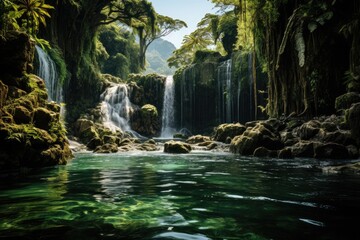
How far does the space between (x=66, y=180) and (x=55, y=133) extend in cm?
379

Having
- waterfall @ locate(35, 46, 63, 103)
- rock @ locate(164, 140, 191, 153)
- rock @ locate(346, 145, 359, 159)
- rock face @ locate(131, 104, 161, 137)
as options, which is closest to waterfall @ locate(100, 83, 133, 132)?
rock face @ locate(131, 104, 161, 137)

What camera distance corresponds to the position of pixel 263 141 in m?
13.6

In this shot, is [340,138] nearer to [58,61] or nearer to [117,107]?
[58,61]

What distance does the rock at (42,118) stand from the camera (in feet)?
31.3

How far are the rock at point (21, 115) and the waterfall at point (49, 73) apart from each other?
14.6 m

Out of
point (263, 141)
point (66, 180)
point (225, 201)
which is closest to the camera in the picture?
point (225, 201)

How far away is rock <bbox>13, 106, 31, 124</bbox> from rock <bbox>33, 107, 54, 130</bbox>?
0.65 m

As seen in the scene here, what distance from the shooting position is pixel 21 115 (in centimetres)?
867

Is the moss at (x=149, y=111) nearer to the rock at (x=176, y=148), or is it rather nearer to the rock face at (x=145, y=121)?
the rock face at (x=145, y=121)

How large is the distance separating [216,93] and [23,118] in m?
25.1

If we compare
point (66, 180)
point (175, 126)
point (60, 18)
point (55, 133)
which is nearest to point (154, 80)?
point (175, 126)

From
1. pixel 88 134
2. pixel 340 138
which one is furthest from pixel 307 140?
pixel 88 134

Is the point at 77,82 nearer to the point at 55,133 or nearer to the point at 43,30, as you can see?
the point at 43,30

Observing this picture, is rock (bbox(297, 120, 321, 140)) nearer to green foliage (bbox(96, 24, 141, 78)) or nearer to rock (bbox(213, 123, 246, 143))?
rock (bbox(213, 123, 246, 143))
